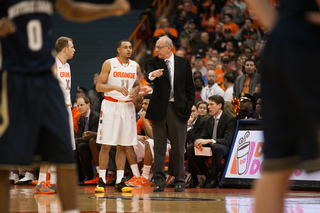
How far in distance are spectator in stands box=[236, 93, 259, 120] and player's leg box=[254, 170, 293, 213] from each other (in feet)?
23.0

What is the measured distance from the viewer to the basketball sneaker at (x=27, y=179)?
10.6m

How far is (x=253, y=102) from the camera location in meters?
9.47

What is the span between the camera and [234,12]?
15922 millimetres

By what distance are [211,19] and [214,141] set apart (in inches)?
333

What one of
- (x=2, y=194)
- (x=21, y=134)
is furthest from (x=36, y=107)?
(x=2, y=194)

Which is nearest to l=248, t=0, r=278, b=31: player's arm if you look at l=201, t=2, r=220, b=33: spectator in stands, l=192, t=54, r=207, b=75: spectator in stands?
l=192, t=54, r=207, b=75: spectator in stands

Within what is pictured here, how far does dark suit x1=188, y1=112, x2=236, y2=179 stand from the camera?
9.01m

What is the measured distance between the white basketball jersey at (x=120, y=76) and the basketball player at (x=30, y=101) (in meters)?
5.51

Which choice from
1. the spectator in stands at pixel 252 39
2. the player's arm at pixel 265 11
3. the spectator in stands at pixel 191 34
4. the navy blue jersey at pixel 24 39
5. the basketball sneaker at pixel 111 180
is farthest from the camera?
the spectator in stands at pixel 191 34

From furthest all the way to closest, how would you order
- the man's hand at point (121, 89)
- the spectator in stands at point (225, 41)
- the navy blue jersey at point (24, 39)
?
the spectator in stands at point (225, 41) < the man's hand at point (121, 89) < the navy blue jersey at point (24, 39)

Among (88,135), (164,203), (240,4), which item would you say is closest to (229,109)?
(88,135)

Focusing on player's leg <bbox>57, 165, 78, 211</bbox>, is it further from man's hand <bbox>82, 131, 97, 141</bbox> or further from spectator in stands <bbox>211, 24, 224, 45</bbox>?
spectator in stands <bbox>211, 24, 224, 45</bbox>

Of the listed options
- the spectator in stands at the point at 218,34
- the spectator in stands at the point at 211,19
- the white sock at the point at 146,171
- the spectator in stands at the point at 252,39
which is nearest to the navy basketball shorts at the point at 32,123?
the white sock at the point at 146,171

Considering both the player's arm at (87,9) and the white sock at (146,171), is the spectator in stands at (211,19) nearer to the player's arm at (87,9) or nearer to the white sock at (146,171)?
the white sock at (146,171)
